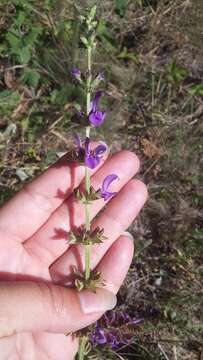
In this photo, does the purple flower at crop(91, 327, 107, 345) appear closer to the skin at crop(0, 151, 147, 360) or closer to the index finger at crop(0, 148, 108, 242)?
the skin at crop(0, 151, 147, 360)

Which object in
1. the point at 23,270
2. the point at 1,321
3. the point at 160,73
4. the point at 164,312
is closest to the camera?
the point at 1,321

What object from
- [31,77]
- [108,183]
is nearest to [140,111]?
[31,77]

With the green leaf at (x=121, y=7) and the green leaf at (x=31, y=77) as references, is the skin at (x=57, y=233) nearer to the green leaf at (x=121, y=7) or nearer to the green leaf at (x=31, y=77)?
the green leaf at (x=31, y=77)

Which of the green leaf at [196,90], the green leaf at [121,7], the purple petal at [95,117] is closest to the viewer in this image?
the purple petal at [95,117]

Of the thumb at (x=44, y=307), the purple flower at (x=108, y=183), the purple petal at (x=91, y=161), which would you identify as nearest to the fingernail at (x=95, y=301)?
the thumb at (x=44, y=307)

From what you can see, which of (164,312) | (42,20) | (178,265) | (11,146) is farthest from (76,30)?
(164,312)

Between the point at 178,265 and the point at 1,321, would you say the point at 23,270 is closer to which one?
the point at 1,321

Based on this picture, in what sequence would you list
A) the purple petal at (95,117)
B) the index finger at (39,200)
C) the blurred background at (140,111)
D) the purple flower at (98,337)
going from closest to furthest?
the purple petal at (95,117) → the index finger at (39,200) → the purple flower at (98,337) → the blurred background at (140,111)
